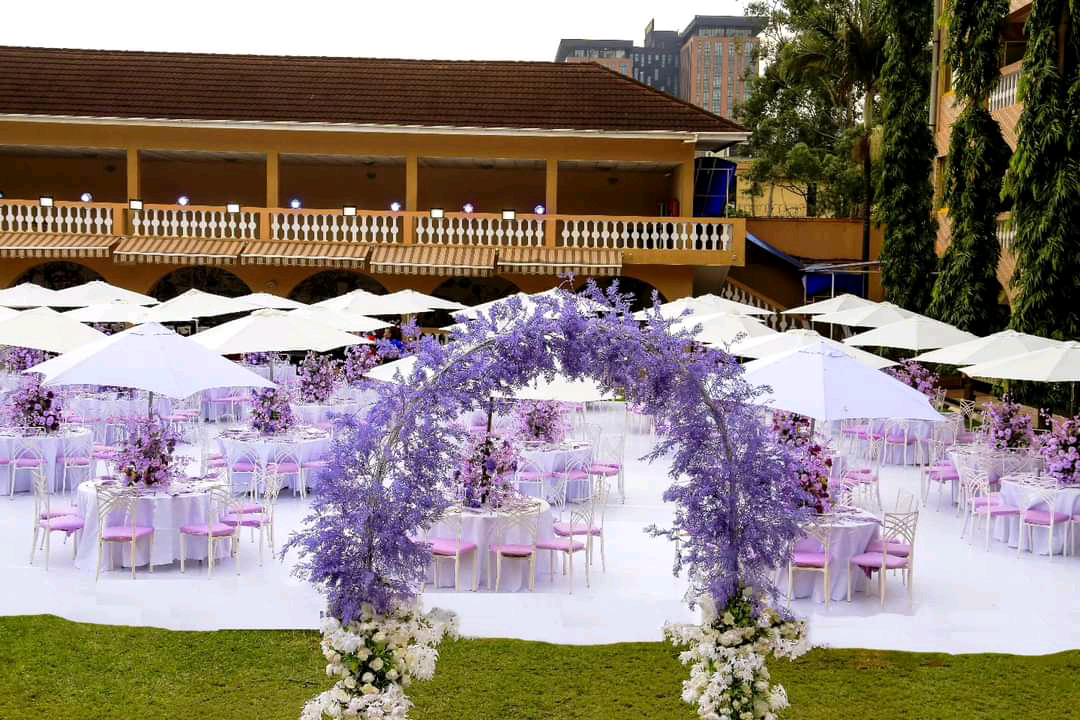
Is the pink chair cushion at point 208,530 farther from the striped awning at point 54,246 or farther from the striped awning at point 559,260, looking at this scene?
the striped awning at point 54,246

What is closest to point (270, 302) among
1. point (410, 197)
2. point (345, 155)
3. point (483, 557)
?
point (410, 197)

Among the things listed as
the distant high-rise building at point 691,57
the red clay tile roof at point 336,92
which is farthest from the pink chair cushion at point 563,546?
the distant high-rise building at point 691,57

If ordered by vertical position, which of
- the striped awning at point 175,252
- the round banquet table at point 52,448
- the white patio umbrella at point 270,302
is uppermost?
the striped awning at point 175,252

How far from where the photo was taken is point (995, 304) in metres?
23.8

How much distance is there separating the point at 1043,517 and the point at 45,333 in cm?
1252

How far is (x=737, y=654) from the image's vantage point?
6.95 m

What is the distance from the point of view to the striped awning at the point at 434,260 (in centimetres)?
2764

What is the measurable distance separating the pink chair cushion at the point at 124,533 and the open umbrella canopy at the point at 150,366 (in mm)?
1393

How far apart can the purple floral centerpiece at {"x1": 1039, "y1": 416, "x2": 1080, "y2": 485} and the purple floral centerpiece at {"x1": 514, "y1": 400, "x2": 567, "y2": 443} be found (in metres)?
5.69

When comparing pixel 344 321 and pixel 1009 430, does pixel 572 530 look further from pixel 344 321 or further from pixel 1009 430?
A: pixel 344 321

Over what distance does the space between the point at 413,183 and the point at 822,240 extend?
1208 cm

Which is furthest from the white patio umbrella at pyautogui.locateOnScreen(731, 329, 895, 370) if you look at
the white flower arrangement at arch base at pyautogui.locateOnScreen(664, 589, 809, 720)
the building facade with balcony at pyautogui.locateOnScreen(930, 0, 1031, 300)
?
the white flower arrangement at arch base at pyautogui.locateOnScreen(664, 589, 809, 720)

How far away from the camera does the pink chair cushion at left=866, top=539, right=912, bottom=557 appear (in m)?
11.1

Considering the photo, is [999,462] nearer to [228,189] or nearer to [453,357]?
[453,357]
